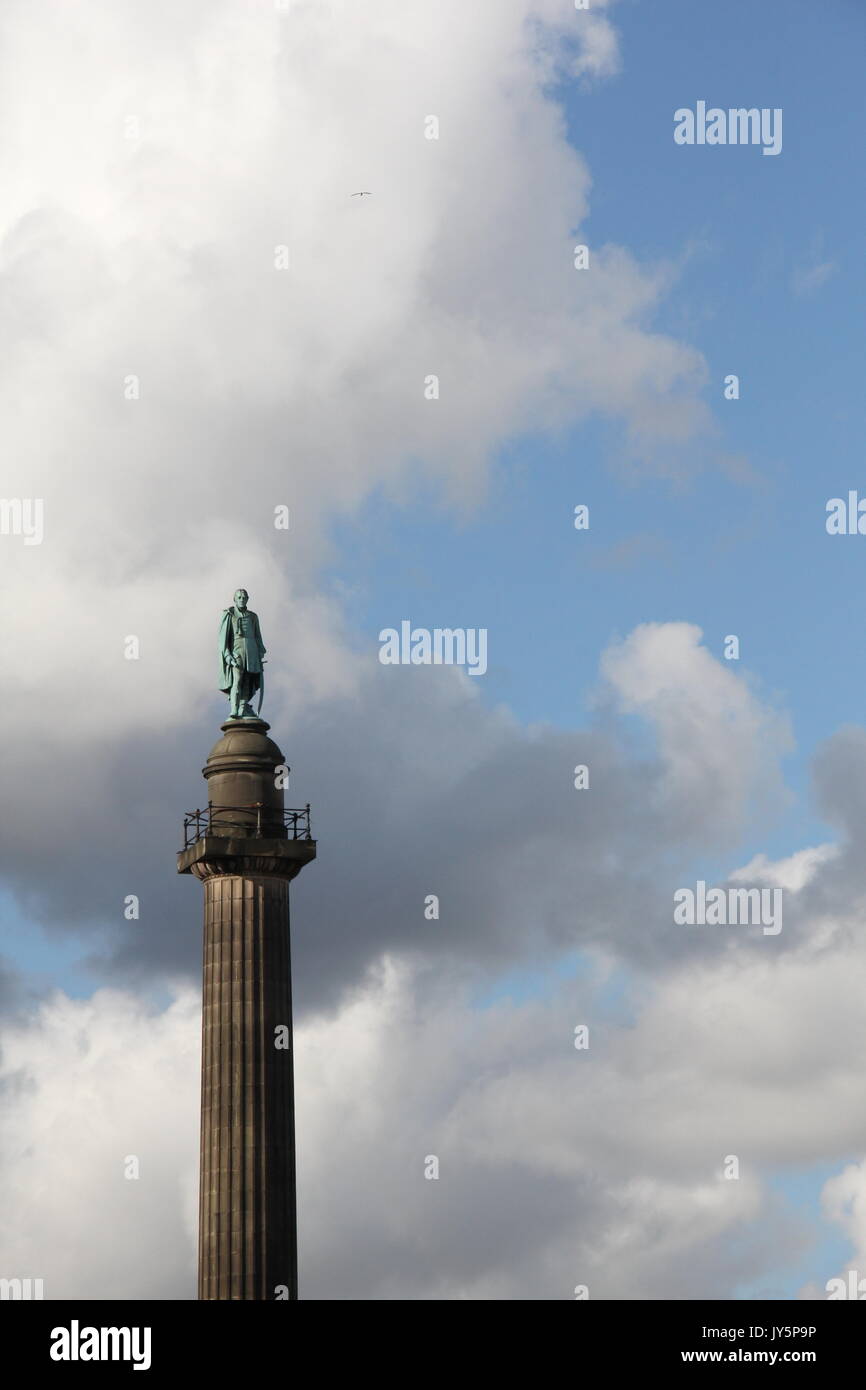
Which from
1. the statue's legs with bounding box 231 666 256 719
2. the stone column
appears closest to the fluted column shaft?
the stone column

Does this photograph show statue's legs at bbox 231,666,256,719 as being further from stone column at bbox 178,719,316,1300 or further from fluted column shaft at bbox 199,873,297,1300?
fluted column shaft at bbox 199,873,297,1300

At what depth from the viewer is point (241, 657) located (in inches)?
2985

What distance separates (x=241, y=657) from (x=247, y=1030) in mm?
12126

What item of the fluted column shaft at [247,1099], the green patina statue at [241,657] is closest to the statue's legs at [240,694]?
the green patina statue at [241,657]

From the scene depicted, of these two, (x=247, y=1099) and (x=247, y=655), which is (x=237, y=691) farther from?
(x=247, y=1099)

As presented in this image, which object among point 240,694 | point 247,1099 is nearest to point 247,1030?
point 247,1099
